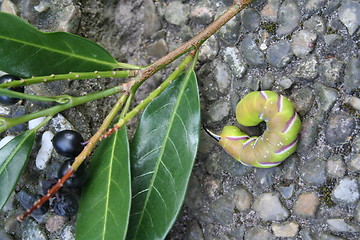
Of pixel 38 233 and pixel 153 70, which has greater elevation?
pixel 153 70

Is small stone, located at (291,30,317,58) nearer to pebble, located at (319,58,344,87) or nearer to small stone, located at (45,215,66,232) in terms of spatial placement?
pebble, located at (319,58,344,87)

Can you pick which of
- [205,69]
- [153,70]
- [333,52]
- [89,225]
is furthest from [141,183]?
[333,52]

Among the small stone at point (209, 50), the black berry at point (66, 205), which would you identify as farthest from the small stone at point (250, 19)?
the black berry at point (66, 205)

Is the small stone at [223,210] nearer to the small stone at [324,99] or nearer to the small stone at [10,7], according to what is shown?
the small stone at [324,99]

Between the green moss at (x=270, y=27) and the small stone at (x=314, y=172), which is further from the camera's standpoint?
the green moss at (x=270, y=27)

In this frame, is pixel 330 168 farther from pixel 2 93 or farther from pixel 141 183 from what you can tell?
pixel 2 93

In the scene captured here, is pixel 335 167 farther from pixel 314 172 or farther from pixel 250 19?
pixel 250 19
